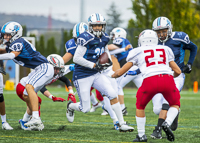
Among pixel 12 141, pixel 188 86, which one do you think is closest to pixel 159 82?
pixel 12 141

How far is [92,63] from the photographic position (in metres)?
5.52

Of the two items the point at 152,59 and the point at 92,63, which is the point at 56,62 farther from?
the point at 152,59

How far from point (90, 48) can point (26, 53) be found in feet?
3.17

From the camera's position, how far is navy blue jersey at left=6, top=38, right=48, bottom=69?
5.39m

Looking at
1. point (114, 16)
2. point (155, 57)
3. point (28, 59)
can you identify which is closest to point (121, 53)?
point (28, 59)

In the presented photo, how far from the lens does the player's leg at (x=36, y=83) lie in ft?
17.0

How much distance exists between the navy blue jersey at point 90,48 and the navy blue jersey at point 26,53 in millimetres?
569

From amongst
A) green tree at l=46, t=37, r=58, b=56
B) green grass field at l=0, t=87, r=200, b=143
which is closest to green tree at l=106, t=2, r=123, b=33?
green tree at l=46, t=37, r=58, b=56

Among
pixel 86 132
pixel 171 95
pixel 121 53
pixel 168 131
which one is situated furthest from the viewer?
pixel 121 53

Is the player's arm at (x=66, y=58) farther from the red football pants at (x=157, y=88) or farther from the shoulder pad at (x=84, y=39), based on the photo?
the red football pants at (x=157, y=88)

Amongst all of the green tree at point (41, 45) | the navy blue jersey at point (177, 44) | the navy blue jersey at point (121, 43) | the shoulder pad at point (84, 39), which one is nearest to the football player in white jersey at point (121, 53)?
the navy blue jersey at point (121, 43)

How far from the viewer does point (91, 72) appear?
5.67m

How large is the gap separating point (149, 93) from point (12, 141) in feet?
5.84

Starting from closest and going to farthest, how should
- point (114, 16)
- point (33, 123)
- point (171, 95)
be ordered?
point (171, 95) < point (33, 123) < point (114, 16)
